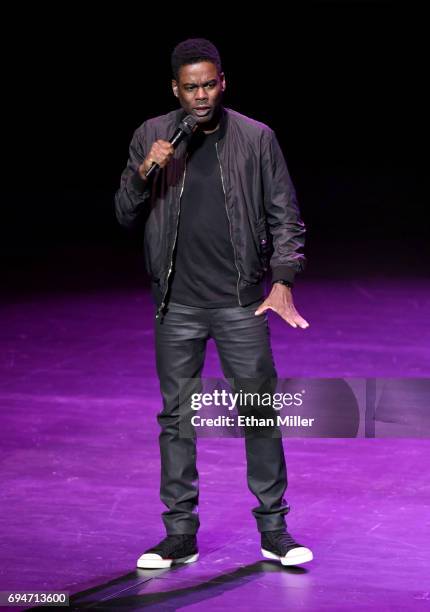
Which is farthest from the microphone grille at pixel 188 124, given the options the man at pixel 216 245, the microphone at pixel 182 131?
the man at pixel 216 245

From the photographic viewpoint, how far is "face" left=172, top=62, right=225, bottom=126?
3686mm

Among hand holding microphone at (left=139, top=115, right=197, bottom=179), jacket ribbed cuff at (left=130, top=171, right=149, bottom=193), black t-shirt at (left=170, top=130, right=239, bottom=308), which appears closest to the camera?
hand holding microphone at (left=139, top=115, right=197, bottom=179)

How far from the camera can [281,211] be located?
380cm

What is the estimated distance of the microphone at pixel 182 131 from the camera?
3535 millimetres

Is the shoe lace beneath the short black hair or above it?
beneath

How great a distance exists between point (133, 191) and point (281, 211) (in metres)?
0.46

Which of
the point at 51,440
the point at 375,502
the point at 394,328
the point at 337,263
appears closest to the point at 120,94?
the point at 337,263

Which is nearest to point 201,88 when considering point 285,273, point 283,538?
point 285,273

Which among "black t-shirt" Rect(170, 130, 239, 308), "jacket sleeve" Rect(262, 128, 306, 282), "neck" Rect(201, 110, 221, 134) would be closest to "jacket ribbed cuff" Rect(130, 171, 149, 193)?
"black t-shirt" Rect(170, 130, 239, 308)

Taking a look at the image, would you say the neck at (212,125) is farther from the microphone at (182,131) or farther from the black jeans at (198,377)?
the black jeans at (198,377)

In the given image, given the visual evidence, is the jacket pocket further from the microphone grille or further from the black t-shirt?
the microphone grille

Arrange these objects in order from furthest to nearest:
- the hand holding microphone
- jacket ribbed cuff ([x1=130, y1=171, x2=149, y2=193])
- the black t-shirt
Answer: the black t-shirt < jacket ribbed cuff ([x1=130, y1=171, x2=149, y2=193]) < the hand holding microphone

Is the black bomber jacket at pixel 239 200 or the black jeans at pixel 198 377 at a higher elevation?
the black bomber jacket at pixel 239 200

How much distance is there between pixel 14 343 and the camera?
7164 millimetres
